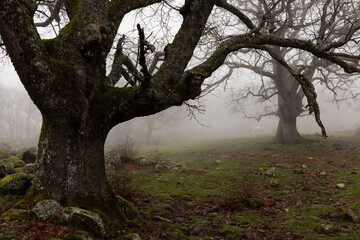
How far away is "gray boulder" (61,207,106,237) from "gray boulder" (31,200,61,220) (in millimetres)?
177

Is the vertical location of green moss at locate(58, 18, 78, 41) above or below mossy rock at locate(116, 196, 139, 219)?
above

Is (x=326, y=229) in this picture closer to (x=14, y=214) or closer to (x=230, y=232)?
(x=230, y=232)

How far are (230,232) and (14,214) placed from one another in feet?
12.8

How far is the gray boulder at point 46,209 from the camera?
3.82 m

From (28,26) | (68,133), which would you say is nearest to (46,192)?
(68,133)

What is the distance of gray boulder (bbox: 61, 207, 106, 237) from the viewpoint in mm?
Answer: 3722

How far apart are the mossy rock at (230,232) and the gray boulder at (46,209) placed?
3.12m

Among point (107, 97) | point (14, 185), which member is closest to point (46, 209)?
point (14, 185)

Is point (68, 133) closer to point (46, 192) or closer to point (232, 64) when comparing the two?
point (46, 192)

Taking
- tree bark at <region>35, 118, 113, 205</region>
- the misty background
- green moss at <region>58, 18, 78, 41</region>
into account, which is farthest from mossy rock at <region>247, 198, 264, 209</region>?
the misty background

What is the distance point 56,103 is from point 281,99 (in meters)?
19.8

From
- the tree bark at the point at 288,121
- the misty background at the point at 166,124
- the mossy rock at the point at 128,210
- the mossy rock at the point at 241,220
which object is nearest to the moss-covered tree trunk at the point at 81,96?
the mossy rock at the point at 128,210

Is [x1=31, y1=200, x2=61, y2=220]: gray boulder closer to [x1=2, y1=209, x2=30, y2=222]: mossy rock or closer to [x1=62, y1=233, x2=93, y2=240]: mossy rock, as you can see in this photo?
[x1=2, y1=209, x2=30, y2=222]: mossy rock

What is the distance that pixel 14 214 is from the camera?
389 centimetres
